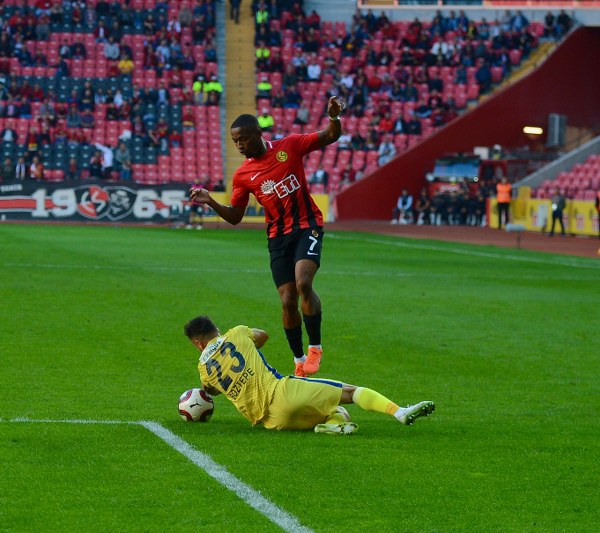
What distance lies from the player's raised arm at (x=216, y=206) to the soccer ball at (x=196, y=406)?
1.72 meters

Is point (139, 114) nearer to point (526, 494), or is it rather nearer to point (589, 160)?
point (589, 160)

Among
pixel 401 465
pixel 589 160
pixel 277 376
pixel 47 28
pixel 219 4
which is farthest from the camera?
pixel 219 4

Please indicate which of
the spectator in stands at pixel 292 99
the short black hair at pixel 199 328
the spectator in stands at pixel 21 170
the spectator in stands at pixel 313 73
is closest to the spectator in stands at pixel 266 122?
the spectator in stands at pixel 292 99

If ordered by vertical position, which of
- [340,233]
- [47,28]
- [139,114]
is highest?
[47,28]

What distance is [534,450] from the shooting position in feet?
27.0

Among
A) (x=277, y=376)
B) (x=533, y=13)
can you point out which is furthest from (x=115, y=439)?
(x=533, y=13)

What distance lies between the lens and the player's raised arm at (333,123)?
9984mm

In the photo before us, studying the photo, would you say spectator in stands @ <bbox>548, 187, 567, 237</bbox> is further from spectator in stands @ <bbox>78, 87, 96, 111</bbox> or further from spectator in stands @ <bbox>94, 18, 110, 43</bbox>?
spectator in stands @ <bbox>94, 18, 110, 43</bbox>

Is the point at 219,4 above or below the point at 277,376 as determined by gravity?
above

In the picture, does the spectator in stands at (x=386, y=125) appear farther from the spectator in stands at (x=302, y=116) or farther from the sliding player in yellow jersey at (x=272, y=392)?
the sliding player in yellow jersey at (x=272, y=392)

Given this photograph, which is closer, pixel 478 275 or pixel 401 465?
pixel 401 465

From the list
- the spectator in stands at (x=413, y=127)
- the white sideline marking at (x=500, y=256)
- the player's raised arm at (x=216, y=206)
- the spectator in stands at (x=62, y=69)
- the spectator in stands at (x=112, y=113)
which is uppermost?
the spectator in stands at (x=62, y=69)

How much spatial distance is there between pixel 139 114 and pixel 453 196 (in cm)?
1231

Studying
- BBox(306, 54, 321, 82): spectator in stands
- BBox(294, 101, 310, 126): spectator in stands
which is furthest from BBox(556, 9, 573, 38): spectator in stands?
BBox(294, 101, 310, 126): spectator in stands
